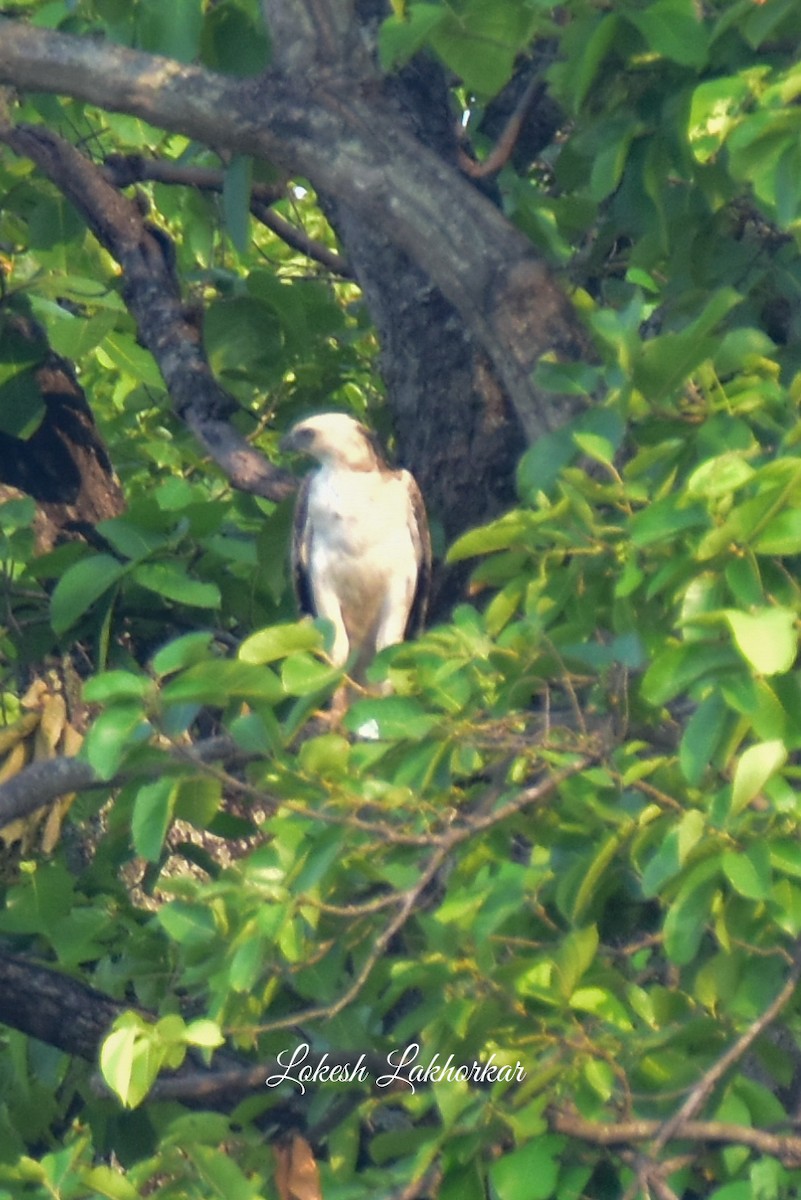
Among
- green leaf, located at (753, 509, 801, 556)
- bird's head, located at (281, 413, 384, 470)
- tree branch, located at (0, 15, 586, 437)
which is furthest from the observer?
bird's head, located at (281, 413, 384, 470)

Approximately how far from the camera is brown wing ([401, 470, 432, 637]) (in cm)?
429

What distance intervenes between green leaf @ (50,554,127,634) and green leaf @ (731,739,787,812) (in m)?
1.82

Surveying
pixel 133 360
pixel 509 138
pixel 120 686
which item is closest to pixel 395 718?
pixel 120 686

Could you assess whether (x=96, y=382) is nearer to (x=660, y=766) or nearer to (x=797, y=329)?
(x=797, y=329)

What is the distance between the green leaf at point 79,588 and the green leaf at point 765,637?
1890 mm

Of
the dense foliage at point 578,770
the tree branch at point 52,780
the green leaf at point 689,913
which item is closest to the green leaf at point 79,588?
the dense foliage at point 578,770

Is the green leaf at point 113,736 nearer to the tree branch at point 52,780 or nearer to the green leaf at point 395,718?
the green leaf at point 395,718

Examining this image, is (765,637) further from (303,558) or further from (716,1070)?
(303,558)

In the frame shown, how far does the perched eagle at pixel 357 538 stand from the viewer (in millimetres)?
4527

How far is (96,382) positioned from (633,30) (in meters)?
4.12

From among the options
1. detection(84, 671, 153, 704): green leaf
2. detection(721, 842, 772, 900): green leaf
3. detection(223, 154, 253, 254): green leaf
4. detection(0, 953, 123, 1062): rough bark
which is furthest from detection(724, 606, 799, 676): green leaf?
detection(0, 953, 123, 1062): rough bark

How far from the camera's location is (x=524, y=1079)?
2400mm

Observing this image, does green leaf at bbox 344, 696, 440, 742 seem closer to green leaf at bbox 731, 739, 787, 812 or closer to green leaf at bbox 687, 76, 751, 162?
green leaf at bbox 731, 739, 787, 812

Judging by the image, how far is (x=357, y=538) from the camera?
4.74 metres
